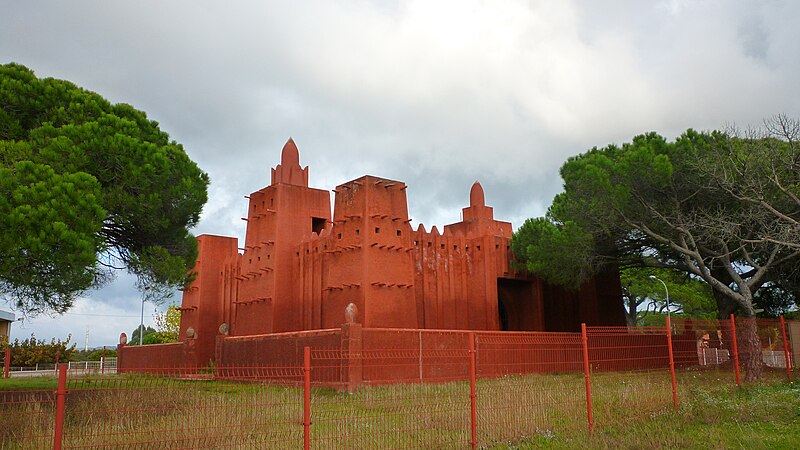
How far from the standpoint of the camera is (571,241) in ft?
72.4

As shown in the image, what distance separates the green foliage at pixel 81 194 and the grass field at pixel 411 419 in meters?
2.73

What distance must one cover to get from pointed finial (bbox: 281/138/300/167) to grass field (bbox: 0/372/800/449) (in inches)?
613

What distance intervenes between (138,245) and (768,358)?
66.4 feet

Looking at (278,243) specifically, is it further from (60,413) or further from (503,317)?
(60,413)

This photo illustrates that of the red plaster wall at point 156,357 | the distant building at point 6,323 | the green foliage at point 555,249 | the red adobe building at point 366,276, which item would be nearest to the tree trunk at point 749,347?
the green foliage at point 555,249

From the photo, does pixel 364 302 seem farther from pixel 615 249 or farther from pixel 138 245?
pixel 615 249

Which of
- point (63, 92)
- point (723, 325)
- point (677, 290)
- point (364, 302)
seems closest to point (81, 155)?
point (63, 92)

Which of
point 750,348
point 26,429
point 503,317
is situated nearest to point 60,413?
point 26,429

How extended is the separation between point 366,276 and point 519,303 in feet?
28.7

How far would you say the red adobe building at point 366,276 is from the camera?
2156 centimetres

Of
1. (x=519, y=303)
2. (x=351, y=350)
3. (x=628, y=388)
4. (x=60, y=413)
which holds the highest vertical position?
(x=519, y=303)

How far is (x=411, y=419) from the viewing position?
28.8ft

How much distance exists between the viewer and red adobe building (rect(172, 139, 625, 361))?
2156 cm

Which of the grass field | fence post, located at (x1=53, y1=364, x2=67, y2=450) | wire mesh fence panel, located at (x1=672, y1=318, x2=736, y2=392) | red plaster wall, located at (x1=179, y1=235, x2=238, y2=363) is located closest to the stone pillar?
the grass field
